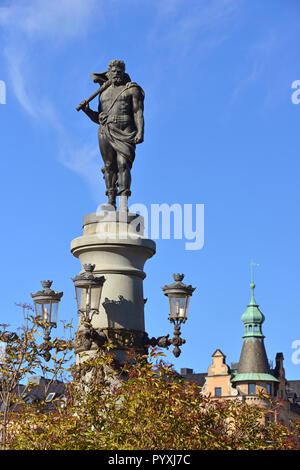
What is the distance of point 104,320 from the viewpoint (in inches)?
→ 584

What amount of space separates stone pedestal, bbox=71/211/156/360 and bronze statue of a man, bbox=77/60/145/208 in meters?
0.68

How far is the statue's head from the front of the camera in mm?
15758

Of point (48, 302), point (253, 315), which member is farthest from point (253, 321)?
point (48, 302)

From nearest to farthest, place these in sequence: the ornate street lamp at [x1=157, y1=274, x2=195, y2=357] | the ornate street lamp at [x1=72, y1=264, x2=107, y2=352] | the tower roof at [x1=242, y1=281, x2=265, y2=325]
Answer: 1. the ornate street lamp at [x1=72, y1=264, x2=107, y2=352]
2. the ornate street lamp at [x1=157, y1=274, x2=195, y2=357]
3. the tower roof at [x1=242, y1=281, x2=265, y2=325]

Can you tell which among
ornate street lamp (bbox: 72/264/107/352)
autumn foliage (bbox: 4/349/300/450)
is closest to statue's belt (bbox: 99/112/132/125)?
ornate street lamp (bbox: 72/264/107/352)

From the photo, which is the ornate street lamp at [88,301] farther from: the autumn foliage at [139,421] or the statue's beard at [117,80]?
the statue's beard at [117,80]

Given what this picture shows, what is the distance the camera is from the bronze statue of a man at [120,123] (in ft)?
51.2

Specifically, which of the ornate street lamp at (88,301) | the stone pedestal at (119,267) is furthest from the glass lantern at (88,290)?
the stone pedestal at (119,267)

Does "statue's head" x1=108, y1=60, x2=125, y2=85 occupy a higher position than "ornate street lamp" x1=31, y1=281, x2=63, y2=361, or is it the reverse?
"statue's head" x1=108, y1=60, x2=125, y2=85

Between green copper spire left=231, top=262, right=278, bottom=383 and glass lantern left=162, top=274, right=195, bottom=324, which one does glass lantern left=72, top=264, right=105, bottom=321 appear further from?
green copper spire left=231, top=262, right=278, bottom=383

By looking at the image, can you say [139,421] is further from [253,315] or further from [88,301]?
[253,315]
